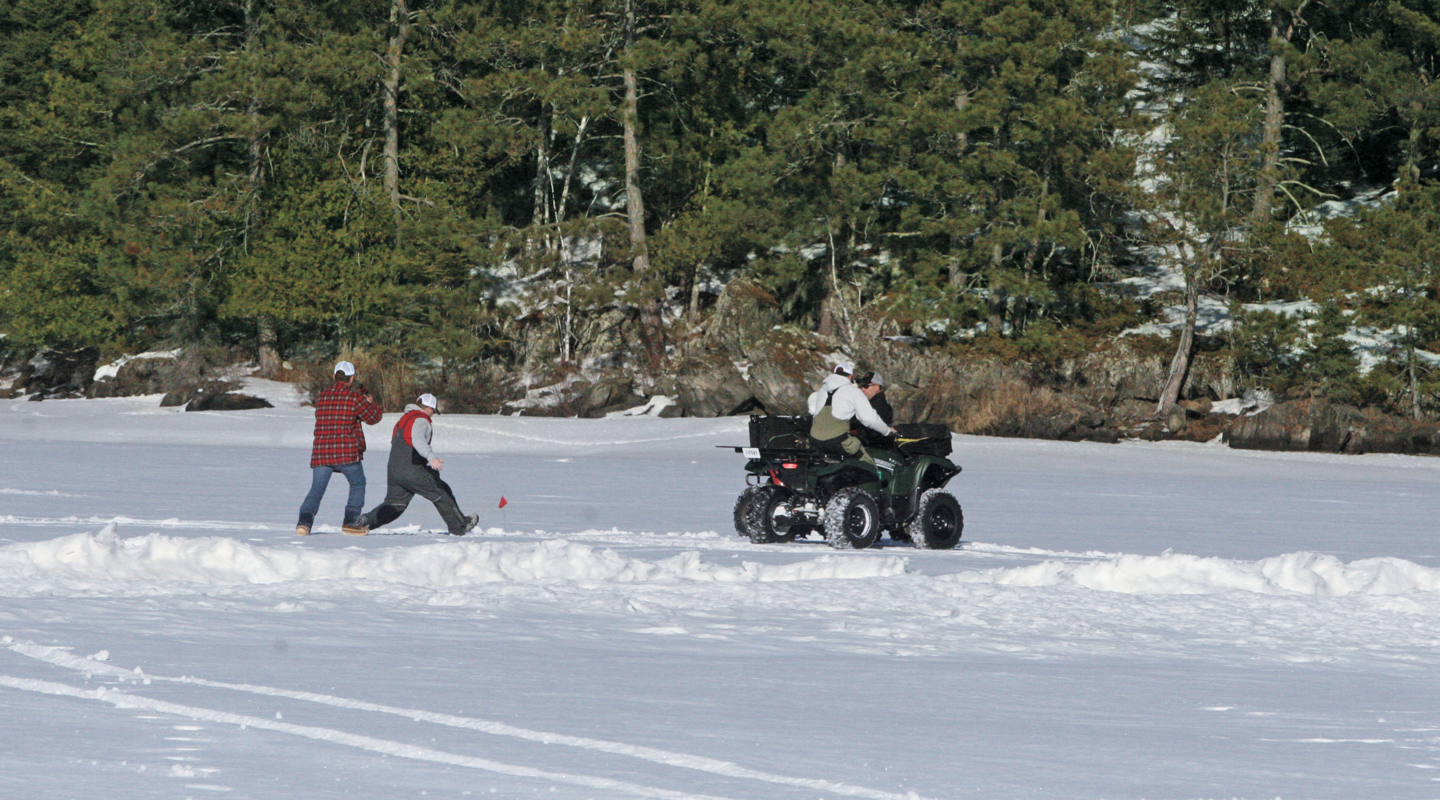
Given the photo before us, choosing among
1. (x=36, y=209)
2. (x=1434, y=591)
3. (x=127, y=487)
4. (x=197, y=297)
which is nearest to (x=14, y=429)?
(x=197, y=297)

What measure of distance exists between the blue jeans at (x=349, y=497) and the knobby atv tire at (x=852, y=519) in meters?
3.93

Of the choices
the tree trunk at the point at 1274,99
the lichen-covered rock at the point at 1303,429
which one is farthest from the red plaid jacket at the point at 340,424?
the tree trunk at the point at 1274,99

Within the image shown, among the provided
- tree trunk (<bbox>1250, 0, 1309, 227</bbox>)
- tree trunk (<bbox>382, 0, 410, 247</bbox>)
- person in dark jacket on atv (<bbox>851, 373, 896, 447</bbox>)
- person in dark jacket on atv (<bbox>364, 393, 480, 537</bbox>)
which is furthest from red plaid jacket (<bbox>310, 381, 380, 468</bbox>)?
tree trunk (<bbox>382, 0, 410, 247</bbox>)

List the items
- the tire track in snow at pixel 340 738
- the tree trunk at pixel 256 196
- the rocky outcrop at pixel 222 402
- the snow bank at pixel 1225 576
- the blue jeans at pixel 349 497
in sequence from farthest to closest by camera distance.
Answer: the tree trunk at pixel 256 196, the rocky outcrop at pixel 222 402, the blue jeans at pixel 349 497, the snow bank at pixel 1225 576, the tire track in snow at pixel 340 738

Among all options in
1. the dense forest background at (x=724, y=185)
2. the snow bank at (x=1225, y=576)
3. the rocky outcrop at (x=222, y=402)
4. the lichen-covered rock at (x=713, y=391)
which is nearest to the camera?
the snow bank at (x=1225, y=576)

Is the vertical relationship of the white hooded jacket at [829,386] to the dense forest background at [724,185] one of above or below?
below

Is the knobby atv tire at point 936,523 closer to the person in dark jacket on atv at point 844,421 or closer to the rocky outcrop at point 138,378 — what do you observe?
the person in dark jacket on atv at point 844,421

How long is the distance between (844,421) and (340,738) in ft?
23.8

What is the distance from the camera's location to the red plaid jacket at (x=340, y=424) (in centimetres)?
1298

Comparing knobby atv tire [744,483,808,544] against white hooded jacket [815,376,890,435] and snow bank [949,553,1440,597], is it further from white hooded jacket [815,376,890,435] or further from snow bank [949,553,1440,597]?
snow bank [949,553,1440,597]

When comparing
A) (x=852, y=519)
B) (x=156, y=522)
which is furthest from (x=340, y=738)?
(x=156, y=522)

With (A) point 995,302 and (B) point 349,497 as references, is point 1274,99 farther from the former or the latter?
(B) point 349,497

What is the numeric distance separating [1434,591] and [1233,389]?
80.5 ft

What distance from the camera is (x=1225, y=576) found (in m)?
10.4
